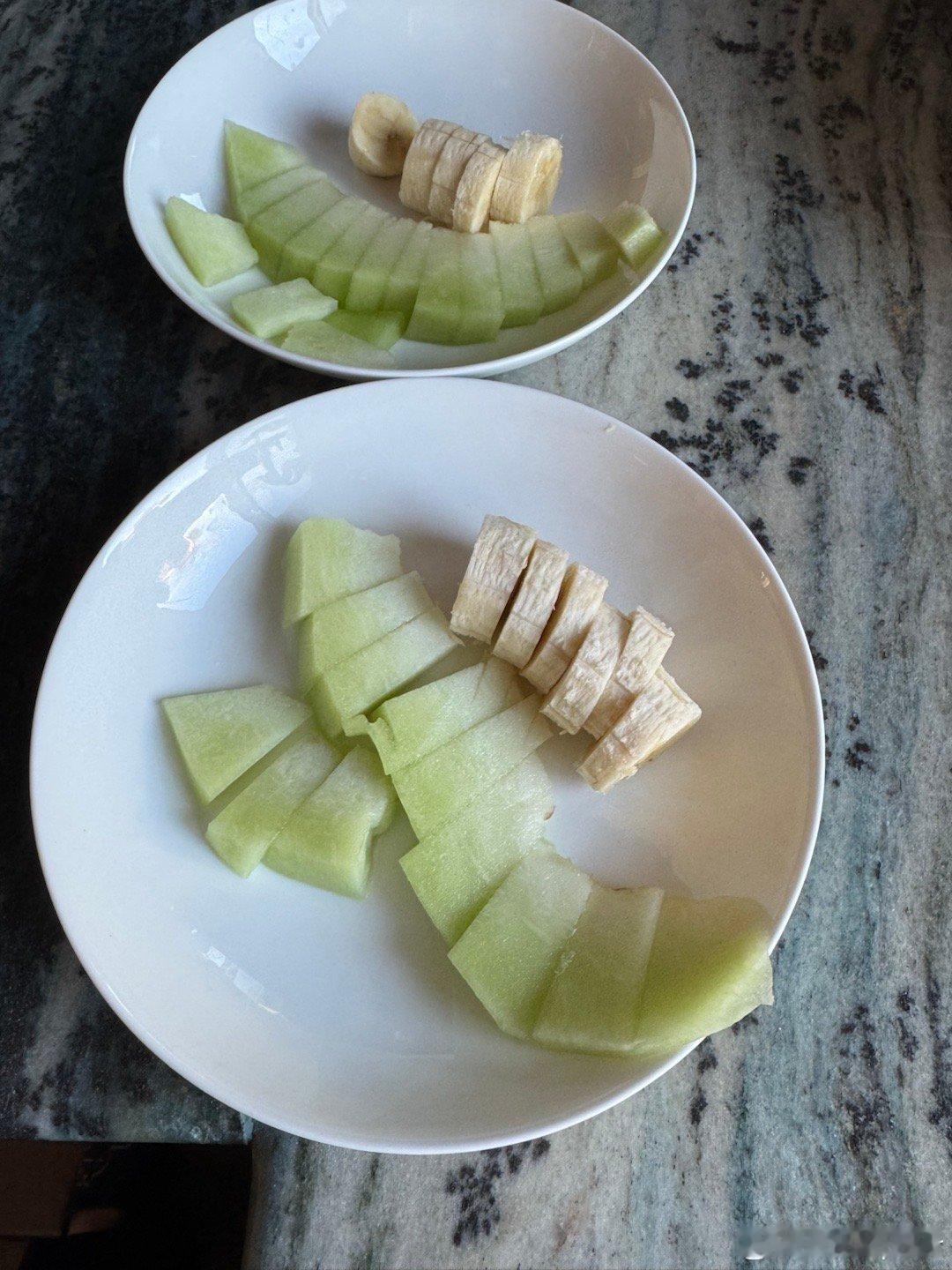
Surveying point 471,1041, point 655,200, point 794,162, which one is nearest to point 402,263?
point 655,200

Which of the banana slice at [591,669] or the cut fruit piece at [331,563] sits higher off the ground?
the cut fruit piece at [331,563]

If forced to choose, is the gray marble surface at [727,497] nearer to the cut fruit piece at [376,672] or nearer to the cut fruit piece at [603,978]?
the cut fruit piece at [603,978]

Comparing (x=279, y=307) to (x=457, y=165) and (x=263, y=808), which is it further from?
(x=263, y=808)

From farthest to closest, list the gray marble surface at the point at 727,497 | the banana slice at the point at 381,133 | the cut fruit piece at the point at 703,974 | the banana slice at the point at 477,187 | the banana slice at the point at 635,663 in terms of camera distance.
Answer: the banana slice at the point at 381,133
the banana slice at the point at 477,187
the banana slice at the point at 635,663
the gray marble surface at the point at 727,497
the cut fruit piece at the point at 703,974

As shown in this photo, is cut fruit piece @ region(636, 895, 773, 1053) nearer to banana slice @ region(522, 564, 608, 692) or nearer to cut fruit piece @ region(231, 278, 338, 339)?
banana slice @ region(522, 564, 608, 692)

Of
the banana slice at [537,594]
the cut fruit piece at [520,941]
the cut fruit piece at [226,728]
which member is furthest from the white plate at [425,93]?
the cut fruit piece at [520,941]

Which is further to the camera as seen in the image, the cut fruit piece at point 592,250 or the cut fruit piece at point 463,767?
the cut fruit piece at point 592,250

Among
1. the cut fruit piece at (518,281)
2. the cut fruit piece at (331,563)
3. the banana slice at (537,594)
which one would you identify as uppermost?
the cut fruit piece at (518,281)

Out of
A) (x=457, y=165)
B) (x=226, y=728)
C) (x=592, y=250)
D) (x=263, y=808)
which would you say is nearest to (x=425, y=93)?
(x=457, y=165)
